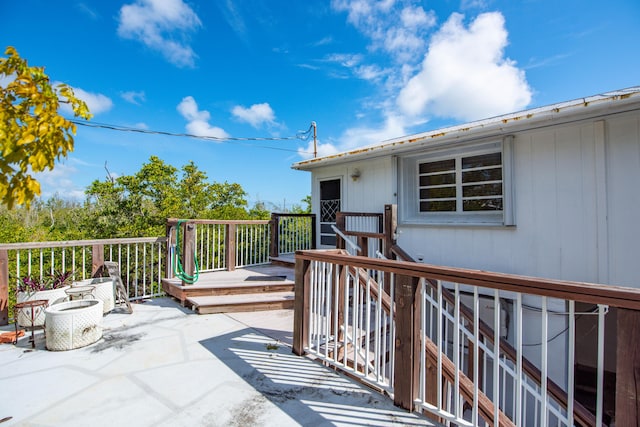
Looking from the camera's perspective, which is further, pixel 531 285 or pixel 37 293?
pixel 37 293

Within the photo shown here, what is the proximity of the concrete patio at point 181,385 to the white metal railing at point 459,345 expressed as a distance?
273mm

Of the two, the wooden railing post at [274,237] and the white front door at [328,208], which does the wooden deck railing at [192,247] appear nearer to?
the wooden railing post at [274,237]

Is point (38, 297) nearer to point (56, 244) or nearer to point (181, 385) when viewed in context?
point (56, 244)

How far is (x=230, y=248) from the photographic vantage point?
593cm

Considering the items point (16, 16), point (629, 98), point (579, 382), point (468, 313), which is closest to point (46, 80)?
point (468, 313)

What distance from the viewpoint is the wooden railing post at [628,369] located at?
3.92ft

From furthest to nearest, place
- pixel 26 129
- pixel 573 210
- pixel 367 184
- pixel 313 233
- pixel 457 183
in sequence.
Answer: pixel 313 233
pixel 367 184
pixel 457 183
pixel 573 210
pixel 26 129

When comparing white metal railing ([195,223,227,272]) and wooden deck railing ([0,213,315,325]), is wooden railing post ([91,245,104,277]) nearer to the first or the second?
wooden deck railing ([0,213,315,325])

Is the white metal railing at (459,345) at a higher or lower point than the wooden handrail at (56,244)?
lower

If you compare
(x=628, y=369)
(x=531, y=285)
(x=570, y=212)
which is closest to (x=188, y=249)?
(x=531, y=285)

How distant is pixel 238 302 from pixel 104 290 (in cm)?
181

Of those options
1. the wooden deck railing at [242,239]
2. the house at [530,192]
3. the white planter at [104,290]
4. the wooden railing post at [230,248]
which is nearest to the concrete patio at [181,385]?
the white planter at [104,290]

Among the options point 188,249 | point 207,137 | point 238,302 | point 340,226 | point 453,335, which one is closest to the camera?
point 453,335

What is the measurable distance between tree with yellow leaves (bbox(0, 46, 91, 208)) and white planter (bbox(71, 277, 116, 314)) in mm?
3331
